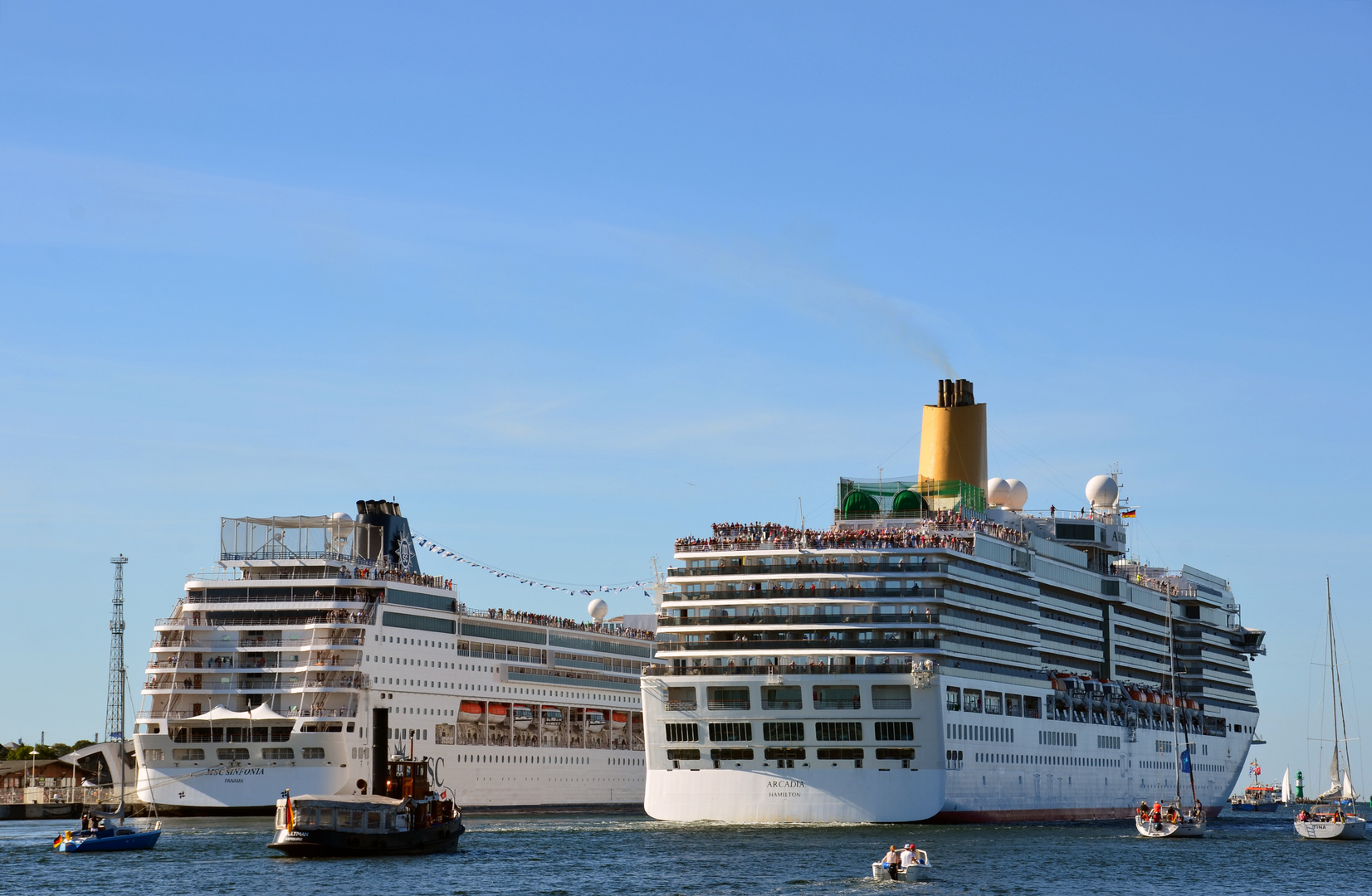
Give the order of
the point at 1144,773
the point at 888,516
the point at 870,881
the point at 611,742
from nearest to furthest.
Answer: the point at 870,881 → the point at 888,516 → the point at 1144,773 → the point at 611,742

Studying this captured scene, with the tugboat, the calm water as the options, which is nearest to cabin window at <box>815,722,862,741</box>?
the calm water

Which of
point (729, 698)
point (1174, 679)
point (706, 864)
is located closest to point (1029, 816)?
point (729, 698)

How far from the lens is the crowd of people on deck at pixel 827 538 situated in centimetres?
9312

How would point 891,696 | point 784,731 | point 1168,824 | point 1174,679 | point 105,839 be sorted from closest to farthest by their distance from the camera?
point 105,839, point 784,731, point 891,696, point 1168,824, point 1174,679

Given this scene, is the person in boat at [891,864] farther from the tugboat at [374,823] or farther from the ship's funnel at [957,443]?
the ship's funnel at [957,443]

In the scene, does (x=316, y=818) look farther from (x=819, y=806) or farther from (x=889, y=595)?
(x=889, y=595)

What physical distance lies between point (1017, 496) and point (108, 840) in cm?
6182

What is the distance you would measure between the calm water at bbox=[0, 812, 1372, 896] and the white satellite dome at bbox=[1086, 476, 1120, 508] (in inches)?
1353

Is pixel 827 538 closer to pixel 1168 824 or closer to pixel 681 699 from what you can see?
pixel 681 699

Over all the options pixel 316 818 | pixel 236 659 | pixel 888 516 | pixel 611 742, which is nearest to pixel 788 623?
pixel 888 516

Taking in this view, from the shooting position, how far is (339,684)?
112 meters

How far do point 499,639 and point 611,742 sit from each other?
16.6 metres

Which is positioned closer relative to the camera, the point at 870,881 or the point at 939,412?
the point at 870,881

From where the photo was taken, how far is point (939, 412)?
115062 mm
